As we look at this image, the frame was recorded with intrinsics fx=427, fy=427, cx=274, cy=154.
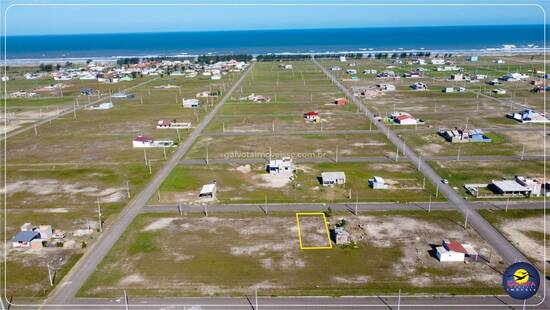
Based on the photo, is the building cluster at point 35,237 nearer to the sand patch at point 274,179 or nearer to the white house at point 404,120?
the sand patch at point 274,179

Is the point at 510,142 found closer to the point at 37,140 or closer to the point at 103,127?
the point at 103,127

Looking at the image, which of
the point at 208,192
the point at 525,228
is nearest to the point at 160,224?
the point at 208,192

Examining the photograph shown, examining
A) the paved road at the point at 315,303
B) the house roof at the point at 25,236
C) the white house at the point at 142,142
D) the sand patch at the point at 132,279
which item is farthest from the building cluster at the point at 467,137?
the house roof at the point at 25,236

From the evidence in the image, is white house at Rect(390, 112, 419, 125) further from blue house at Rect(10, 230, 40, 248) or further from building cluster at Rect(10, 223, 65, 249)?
blue house at Rect(10, 230, 40, 248)

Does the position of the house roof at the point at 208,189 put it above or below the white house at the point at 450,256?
above

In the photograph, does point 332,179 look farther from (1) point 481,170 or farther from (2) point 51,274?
(2) point 51,274

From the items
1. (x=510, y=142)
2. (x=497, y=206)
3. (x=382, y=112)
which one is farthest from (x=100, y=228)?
(x=382, y=112)

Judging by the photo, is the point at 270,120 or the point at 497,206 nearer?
the point at 497,206
